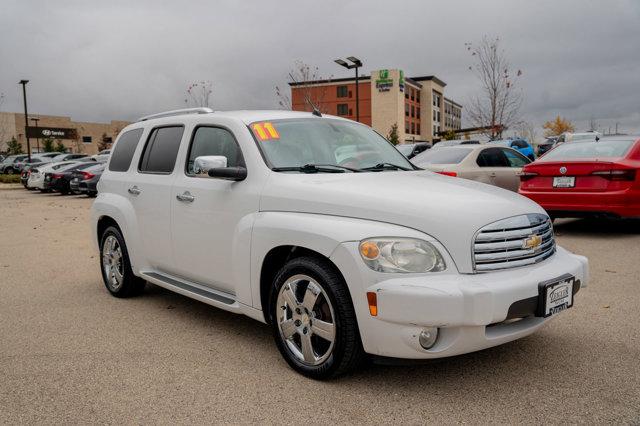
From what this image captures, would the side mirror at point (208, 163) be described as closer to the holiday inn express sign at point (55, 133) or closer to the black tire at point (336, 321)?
the black tire at point (336, 321)

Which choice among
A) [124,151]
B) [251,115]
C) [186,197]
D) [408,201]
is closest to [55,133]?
[124,151]

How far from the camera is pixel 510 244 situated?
3.32m

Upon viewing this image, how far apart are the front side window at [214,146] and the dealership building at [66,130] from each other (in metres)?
77.8

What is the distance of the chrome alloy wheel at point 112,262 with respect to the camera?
5.74 metres

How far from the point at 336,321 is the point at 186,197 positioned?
1.87 metres

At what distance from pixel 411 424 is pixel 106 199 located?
4101 mm

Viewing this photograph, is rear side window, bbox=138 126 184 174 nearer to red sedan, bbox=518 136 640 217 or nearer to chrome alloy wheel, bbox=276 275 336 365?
chrome alloy wheel, bbox=276 275 336 365

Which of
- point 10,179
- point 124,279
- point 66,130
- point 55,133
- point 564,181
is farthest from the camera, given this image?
point 66,130

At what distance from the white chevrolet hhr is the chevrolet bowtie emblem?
0.01m

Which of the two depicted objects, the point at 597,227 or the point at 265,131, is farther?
the point at 597,227

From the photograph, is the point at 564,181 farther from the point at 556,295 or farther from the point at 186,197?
the point at 186,197

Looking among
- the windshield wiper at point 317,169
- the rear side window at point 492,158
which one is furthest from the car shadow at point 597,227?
the windshield wiper at point 317,169

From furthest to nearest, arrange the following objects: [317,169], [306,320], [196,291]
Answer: [196,291] < [317,169] < [306,320]

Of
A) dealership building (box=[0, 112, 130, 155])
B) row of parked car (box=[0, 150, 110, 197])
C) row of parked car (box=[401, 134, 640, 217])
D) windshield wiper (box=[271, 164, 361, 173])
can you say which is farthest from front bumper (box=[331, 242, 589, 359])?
dealership building (box=[0, 112, 130, 155])
